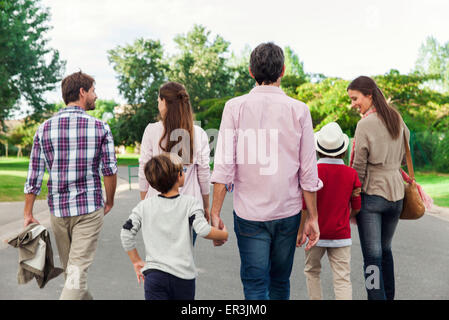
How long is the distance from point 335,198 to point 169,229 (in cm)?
130

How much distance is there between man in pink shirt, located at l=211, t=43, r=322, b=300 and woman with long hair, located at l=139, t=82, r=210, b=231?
27.4 inches

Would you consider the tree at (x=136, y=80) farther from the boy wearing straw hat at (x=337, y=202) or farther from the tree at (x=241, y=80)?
the boy wearing straw hat at (x=337, y=202)

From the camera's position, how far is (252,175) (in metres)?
2.63

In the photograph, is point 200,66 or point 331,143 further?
point 200,66

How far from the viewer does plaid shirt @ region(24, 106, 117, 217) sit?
307 centimetres

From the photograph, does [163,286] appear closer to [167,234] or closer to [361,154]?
[167,234]

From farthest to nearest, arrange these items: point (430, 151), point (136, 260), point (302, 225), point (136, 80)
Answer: point (136, 80) → point (430, 151) → point (302, 225) → point (136, 260)

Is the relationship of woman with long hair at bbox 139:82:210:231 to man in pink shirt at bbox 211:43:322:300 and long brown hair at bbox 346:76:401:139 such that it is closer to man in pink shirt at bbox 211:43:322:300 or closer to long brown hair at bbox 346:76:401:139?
man in pink shirt at bbox 211:43:322:300

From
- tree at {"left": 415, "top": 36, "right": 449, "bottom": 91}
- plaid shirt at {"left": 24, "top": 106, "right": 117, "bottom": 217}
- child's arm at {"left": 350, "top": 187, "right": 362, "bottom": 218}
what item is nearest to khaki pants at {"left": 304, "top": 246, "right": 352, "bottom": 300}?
child's arm at {"left": 350, "top": 187, "right": 362, "bottom": 218}

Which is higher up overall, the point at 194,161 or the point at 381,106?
the point at 381,106

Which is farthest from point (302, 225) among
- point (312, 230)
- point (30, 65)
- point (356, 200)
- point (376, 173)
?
point (30, 65)

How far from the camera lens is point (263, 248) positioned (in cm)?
265

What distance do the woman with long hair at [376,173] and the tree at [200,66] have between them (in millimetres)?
37571

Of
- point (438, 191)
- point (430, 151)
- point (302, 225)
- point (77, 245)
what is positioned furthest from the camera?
point (430, 151)
